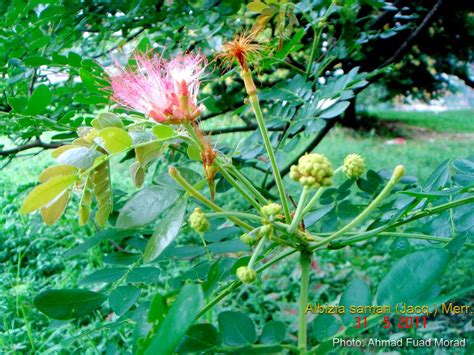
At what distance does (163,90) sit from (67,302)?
0.26 m

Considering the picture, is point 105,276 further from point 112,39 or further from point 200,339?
point 112,39

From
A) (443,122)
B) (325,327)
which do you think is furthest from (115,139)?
(443,122)

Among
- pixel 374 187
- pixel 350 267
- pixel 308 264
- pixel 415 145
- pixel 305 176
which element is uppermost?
pixel 305 176

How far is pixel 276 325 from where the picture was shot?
21.2 inches

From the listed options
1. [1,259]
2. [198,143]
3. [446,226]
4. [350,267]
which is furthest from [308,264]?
[1,259]

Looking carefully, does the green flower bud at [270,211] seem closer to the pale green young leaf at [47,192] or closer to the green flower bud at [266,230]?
the green flower bud at [266,230]

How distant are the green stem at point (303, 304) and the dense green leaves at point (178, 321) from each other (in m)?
0.16

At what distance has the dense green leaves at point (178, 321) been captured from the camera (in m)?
0.33

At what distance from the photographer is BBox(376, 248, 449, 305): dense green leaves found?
1.40 ft

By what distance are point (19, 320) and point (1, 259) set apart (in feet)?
2.12

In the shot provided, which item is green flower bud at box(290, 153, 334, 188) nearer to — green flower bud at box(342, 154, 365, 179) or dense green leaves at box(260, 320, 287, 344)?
green flower bud at box(342, 154, 365, 179)

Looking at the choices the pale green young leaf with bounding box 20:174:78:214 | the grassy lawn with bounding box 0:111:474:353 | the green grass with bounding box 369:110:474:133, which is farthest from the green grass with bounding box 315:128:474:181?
the pale green young leaf with bounding box 20:174:78:214

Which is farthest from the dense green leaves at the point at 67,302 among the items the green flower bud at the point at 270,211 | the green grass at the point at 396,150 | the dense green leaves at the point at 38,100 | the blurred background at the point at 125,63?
the green grass at the point at 396,150

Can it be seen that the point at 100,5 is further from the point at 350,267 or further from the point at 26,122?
the point at 350,267
